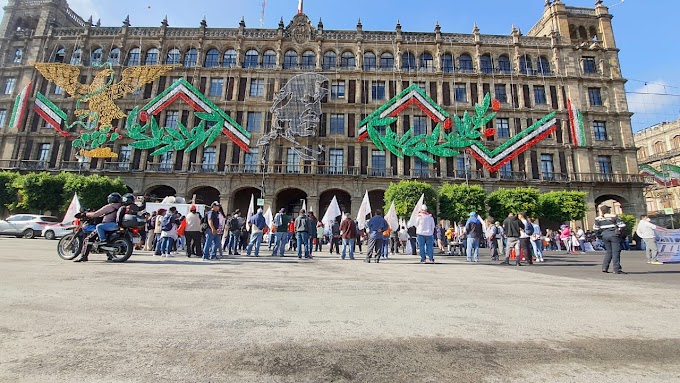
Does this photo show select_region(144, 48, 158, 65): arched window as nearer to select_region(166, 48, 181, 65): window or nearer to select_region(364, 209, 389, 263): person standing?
select_region(166, 48, 181, 65): window

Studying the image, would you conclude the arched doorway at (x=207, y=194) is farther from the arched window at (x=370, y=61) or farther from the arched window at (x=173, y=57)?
the arched window at (x=370, y=61)

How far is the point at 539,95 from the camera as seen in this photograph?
31.4 meters

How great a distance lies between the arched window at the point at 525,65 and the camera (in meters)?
31.9

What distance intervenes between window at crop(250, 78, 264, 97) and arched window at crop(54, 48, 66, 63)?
1966 cm

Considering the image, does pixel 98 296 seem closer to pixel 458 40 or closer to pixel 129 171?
pixel 129 171

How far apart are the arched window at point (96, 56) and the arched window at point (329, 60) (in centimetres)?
2243

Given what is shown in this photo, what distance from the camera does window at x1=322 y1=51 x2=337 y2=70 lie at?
31.9 m

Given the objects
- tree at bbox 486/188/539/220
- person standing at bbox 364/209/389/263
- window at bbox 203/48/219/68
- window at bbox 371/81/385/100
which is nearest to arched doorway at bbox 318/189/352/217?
window at bbox 371/81/385/100

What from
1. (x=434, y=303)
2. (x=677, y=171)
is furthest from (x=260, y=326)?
(x=677, y=171)

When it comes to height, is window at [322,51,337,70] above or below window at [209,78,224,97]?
above

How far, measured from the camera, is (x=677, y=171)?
28188mm

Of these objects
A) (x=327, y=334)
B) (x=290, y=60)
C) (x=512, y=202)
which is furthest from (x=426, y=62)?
(x=327, y=334)

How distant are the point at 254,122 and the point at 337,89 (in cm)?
877

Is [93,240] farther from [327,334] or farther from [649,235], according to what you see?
[649,235]
